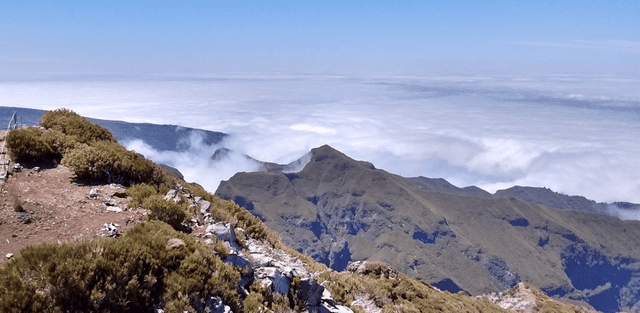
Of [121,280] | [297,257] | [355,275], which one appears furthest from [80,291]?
[355,275]

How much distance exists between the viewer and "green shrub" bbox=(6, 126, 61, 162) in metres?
13.8

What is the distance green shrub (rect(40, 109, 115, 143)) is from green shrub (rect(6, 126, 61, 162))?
152 cm

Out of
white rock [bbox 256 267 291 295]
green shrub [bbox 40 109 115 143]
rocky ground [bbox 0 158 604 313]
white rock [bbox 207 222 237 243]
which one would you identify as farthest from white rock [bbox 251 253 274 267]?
green shrub [bbox 40 109 115 143]

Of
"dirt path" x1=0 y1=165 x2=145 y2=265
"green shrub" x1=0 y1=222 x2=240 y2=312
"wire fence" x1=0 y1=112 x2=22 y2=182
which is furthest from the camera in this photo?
"wire fence" x1=0 y1=112 x2=22 y2=182

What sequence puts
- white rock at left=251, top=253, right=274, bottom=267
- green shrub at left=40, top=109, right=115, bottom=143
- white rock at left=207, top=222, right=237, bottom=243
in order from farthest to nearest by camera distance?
green shrub at left=40, top=109, right=115, bottom=143, white rock at left=207, top=222, right=237, bottom=243, white rock at left=251, top=253, right=274, bottom=267

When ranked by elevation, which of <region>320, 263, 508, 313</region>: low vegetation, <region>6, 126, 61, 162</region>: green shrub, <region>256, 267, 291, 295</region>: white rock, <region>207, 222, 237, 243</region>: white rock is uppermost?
<region>6, 126, 61, 162</region>: green shrub

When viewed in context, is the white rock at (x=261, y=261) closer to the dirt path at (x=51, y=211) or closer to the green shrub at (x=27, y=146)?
the dirt path at (x=51, y=211)

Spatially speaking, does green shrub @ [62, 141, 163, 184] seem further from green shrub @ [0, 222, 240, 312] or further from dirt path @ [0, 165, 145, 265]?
green shrub @ [0, 222, 240, 312]

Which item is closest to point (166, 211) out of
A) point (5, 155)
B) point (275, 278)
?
point (275, 278)

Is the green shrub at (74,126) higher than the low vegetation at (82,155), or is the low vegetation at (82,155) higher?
the green shrub at (74,126)

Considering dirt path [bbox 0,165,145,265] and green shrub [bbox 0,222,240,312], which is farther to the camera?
dirt path [bbox 0,165,145,265]

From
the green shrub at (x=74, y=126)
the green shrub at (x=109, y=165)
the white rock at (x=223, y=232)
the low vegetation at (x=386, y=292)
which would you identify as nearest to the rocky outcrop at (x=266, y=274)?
the white rock at (x=223, y=232)

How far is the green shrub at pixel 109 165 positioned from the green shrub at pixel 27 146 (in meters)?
0.77

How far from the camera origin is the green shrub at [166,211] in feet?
38.2
